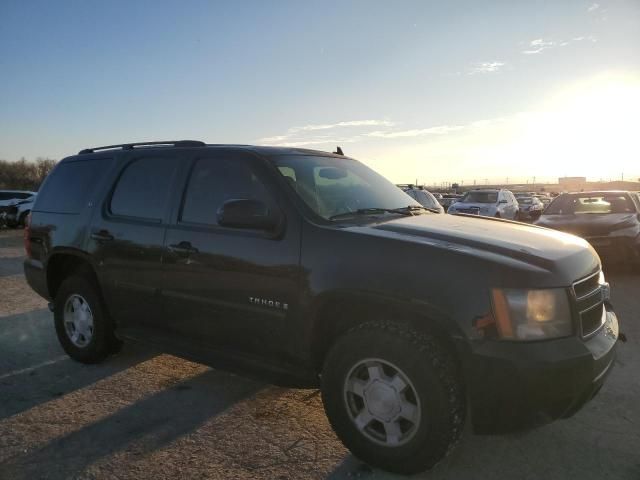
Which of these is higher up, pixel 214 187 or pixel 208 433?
pixel 214 187

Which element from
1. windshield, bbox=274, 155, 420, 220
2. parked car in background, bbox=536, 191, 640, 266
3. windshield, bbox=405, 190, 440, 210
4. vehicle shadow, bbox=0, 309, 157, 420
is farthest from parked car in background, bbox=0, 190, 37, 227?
windshield, bbox=274, 155, 420, 220

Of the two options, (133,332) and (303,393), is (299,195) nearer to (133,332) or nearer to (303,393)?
(303,393)

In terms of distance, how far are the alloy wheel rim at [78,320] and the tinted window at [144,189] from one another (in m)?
0.94

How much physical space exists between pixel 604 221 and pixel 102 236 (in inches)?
306

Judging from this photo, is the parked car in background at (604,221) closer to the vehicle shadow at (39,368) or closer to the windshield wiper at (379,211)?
the windshield wiper at (379,211)

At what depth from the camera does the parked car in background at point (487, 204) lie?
55.7ft

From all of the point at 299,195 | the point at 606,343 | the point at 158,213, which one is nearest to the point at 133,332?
the point at 158,213

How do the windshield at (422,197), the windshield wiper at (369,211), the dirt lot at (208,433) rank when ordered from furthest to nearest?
1. the windshield at (422,197)
2. the windshield wiper at (369,211)
3. the dirt lot at (208,433)

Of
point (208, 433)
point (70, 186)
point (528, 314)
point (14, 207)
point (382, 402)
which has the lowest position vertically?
point (208, 433)

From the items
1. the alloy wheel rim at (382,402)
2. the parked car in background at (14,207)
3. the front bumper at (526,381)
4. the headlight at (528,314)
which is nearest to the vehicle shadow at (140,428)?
the alloy wheel rim at (382,402)

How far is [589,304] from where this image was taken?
111 inches

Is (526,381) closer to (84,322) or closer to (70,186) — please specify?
(84,322)

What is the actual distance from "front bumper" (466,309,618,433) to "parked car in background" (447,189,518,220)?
1466 cm

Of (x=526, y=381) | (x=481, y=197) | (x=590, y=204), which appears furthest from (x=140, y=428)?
(x=481, y=197)
